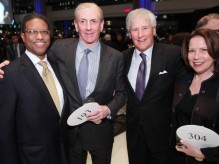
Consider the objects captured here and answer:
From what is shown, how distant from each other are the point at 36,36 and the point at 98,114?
766 mm

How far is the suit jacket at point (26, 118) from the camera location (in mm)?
1657

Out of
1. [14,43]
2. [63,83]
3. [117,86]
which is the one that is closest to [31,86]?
[63,83]

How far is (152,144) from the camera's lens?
7.55 feet

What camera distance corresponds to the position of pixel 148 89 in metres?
2.21

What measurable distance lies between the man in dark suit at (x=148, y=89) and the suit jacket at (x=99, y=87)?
0.59 ft

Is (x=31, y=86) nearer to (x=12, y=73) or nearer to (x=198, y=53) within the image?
(x=12, y=73)

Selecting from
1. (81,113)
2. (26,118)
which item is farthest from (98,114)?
(26,118)

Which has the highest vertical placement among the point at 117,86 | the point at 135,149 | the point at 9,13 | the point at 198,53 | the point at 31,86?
the point at 9,13

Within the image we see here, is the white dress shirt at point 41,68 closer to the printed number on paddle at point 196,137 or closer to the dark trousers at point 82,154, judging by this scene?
the dark trousers at point 82,154

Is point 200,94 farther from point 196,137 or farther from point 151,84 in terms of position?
point 151,84

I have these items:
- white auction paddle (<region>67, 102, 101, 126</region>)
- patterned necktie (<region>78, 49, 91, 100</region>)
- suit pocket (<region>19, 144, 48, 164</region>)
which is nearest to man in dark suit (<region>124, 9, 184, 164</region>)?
patterned necktie (<region>78, 49, 91, 100</region>)

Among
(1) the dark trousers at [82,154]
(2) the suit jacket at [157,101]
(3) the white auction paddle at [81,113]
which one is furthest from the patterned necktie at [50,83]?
(2) the suit jacket at [157,101]

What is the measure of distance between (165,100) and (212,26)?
0.94m

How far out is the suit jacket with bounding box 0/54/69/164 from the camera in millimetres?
1657
